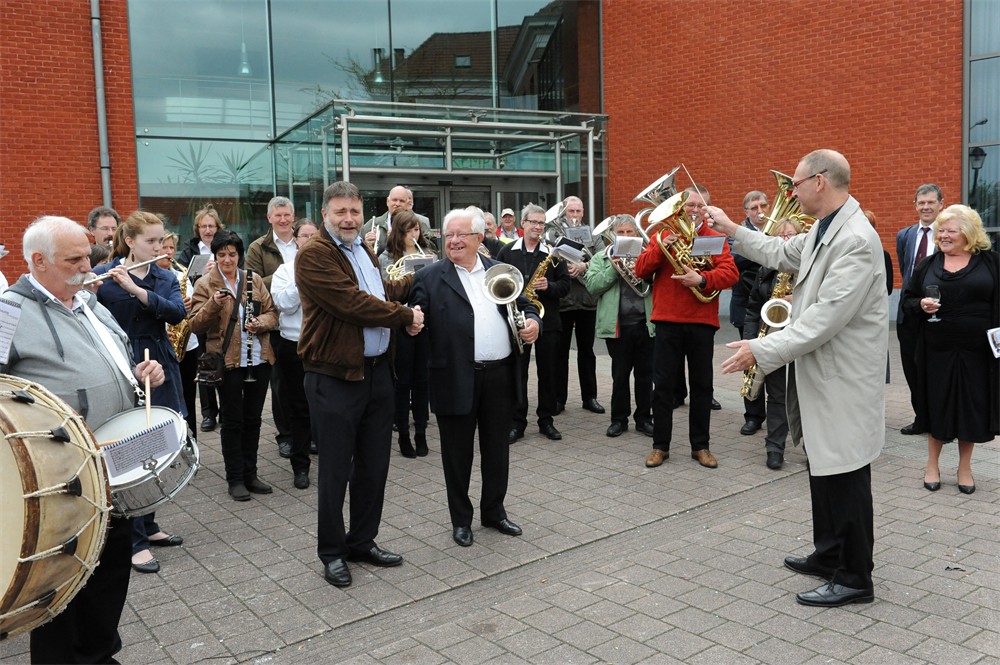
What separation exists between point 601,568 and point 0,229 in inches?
417

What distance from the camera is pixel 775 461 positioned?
651 cm

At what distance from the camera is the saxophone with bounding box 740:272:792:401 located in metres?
5.14

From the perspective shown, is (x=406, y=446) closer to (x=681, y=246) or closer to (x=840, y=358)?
(x=681, y=246)

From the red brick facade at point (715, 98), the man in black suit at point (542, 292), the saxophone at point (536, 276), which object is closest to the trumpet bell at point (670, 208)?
the saxophone at point (536, 276)

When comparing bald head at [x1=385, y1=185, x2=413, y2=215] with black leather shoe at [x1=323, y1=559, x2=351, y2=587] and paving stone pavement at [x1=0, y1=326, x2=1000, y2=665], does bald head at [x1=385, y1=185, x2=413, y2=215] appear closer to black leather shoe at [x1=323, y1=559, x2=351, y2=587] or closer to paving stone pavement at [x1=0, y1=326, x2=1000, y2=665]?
paving stone pavement at [x1=0, y1=326, x2=1000, y2=665]

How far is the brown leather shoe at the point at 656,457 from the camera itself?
6.63m

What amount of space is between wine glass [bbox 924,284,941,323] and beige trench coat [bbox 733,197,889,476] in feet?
6.74

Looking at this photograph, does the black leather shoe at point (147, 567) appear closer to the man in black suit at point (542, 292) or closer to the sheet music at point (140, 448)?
the sheet music at point (140, 448)

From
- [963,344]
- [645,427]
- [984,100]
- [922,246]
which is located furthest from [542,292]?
[984,100]

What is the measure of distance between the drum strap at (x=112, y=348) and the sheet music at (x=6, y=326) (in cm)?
35

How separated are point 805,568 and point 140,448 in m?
3.45

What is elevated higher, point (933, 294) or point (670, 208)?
point (670, 208)

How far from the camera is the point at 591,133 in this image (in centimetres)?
1472

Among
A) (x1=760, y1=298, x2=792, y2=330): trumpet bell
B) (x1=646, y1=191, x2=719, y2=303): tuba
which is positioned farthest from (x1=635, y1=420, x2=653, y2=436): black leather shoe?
(x1=760, y1=298, x2=792, y2=330): trumpet bell
